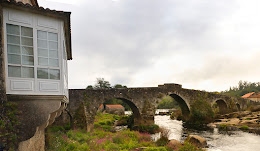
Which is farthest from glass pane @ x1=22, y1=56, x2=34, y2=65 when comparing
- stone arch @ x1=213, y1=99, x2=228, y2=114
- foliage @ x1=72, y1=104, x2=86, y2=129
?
stone arch @ x1=213, y1=99, x2=228, y2=114

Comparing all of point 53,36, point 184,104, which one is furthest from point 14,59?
point 184,104

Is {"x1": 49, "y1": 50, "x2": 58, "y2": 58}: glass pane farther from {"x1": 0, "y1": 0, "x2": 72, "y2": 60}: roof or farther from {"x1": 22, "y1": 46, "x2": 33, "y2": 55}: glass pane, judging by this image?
{"x1": 0, "y1": 0, "x2": 72, "y2": 60}: roof

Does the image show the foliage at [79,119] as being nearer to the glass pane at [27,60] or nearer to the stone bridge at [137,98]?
the stone bridge at [137,98]

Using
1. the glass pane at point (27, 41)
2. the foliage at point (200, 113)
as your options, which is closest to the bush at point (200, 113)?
the foliage at point (200, 113)

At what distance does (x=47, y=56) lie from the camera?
213 inches

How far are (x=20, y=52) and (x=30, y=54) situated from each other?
267 mm

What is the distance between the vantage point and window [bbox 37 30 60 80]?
17.3 ft

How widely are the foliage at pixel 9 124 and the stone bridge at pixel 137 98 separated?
1029 cm

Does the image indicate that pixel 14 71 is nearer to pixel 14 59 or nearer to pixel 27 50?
pixel 14 59

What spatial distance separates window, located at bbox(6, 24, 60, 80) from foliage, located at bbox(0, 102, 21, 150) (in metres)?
0.95

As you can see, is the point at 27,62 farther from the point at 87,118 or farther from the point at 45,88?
the point at 87,118

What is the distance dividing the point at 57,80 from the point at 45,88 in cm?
47

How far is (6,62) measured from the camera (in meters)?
4.66

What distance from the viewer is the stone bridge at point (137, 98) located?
15203 mm
